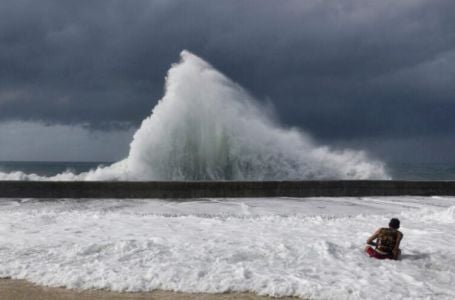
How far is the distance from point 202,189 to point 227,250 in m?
6.11

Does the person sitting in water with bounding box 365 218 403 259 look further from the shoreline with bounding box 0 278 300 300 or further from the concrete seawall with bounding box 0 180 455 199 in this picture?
the concrete seawall with bounding box 0 180 455 199

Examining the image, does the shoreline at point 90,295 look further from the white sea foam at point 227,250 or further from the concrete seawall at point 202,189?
the concrete seawall at point 202,189

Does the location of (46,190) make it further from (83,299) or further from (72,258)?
(83,299)

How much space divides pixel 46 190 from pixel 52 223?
415 cm

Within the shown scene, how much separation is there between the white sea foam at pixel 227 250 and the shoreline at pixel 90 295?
12 centimetres

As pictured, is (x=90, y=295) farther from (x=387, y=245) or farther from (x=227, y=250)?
(x=387, y=245)

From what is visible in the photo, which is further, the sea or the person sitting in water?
the sea

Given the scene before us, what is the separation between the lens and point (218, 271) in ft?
15.4

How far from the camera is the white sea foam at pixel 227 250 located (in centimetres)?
436

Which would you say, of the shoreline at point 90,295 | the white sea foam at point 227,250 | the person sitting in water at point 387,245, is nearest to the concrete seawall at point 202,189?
the white sea foam at point 227,250

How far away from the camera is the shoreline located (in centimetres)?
394

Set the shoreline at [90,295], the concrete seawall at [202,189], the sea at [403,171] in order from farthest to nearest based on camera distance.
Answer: the sea at [403,171], the concrete seawall at [202,189], the shoreline at [90,295]

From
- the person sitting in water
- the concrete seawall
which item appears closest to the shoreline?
the person sitting in water

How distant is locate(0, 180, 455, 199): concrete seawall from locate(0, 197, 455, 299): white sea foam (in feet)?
5.91
